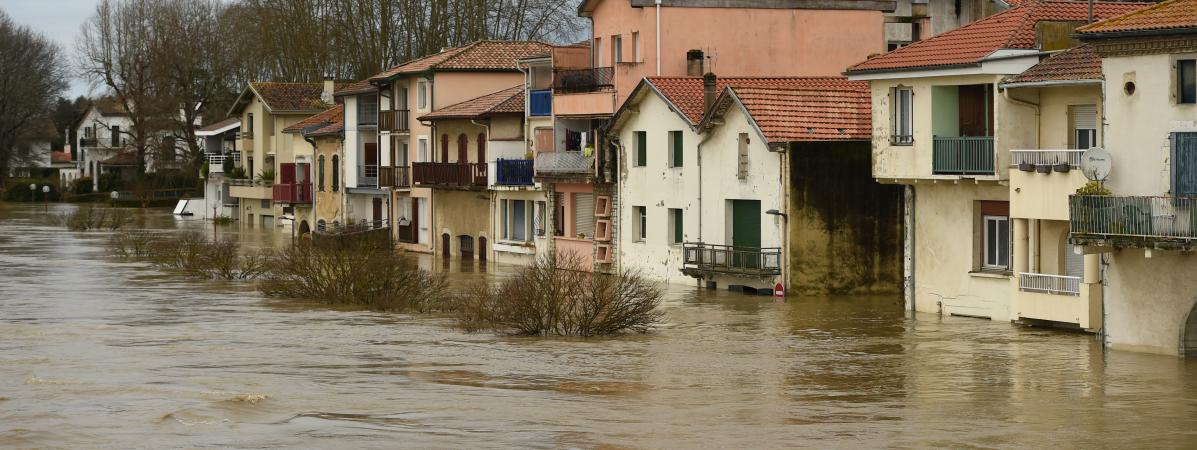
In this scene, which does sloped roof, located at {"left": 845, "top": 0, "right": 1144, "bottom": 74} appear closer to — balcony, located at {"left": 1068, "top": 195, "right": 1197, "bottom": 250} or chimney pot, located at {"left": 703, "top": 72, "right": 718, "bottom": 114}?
balcony, located at {"left": 1068, "top": 195, "right": 1197, "bottom": 250}

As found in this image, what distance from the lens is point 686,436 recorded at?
879 inches

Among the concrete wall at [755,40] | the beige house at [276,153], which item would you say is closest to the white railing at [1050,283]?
the concrete wall at [755,40]

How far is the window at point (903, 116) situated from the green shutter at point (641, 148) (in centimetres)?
1228

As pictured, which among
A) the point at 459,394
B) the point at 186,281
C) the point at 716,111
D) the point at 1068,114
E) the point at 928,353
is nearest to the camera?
the point at 459,394

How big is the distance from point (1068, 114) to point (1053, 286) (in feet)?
10.2

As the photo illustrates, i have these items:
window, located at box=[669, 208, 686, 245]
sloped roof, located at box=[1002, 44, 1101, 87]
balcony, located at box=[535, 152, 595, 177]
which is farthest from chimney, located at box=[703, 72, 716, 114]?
sloped roof, located at box=[1002, 44, 1101, 87]

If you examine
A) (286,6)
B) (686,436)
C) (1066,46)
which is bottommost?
(686,436)

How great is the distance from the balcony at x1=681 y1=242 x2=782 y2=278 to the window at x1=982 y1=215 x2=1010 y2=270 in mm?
7047

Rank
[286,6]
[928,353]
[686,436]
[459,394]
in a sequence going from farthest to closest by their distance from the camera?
1. [286,6]
2. [928,353]
3. [459,394]
4. [686,436]

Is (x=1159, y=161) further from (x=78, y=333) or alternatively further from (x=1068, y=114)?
(x=78, y=333)

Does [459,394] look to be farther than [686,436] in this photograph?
Yes

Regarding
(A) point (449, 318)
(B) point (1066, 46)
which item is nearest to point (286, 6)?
(A) point (449, 318)

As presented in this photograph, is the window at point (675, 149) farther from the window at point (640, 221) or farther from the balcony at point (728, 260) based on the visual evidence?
the balcony at point (728, 260)

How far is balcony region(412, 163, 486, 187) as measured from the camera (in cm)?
5853
